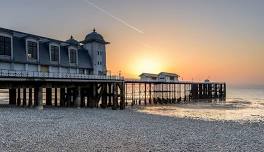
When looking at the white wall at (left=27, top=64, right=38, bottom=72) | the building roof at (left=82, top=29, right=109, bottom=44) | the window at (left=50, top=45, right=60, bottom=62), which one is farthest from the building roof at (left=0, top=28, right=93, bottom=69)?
the building roof at (left=82, top=29, right=109, bottom=44)

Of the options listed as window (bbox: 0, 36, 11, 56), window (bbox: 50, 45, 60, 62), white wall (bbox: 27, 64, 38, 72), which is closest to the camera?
window (bbox: 0, 36, 11, 56)

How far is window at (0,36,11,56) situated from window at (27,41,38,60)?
257 centimetres

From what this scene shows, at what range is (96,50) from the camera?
41719 mm

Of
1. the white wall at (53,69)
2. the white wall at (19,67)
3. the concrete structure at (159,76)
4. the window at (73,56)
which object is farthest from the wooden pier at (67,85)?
the concrete structure at (159,76)

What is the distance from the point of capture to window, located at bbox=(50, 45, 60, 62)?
114 feet

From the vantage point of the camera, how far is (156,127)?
20094mm

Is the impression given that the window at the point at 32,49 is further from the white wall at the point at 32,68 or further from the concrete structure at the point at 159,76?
the concrete structure at the point at 159,76

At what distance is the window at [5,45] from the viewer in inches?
1118

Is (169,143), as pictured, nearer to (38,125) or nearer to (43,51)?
(38,125)

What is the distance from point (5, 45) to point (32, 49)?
363 centimetres

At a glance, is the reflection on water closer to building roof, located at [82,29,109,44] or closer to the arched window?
building roof, located at [82,29,109,44]

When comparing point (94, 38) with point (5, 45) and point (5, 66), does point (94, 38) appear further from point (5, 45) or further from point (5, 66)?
point (5, 66)

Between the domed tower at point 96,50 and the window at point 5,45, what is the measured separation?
45.7ft

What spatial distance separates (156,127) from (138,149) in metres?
6.63
